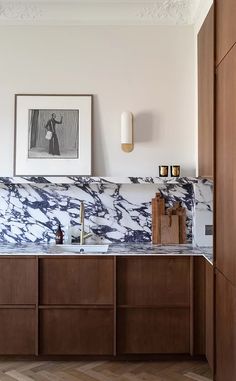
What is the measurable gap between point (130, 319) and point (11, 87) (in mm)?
2115

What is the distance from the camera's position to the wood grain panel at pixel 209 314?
10.2 feet

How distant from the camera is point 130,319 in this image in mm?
3545

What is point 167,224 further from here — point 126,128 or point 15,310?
point 15,310

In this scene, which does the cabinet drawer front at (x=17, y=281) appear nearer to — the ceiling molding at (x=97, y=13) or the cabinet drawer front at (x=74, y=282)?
the cabinet drawer front at (x=74, y=282)

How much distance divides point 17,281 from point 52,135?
123 cm

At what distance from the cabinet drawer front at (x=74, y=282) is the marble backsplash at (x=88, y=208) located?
0.52 meters

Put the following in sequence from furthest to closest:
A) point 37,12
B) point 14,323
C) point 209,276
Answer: point 37,12 < point 14,323 < point 209,276

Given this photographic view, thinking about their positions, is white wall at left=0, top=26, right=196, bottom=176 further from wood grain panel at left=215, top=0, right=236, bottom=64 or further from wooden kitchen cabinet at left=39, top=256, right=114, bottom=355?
wood grain panel at left=215, top=0, right=236, bottom=64

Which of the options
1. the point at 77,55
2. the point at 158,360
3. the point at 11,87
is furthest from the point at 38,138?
the point at 158,360

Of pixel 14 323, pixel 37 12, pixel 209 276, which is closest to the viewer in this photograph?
pixel 209 276

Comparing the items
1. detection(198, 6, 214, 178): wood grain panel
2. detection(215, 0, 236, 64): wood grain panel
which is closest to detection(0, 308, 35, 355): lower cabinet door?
detection(198, 6, 214, 178): wood grain panel

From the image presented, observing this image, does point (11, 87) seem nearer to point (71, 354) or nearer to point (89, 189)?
point (89, 189)

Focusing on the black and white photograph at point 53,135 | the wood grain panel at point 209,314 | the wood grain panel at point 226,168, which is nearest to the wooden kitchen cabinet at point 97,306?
the wood grain panel at point 209,314

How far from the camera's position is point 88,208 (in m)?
4.03
